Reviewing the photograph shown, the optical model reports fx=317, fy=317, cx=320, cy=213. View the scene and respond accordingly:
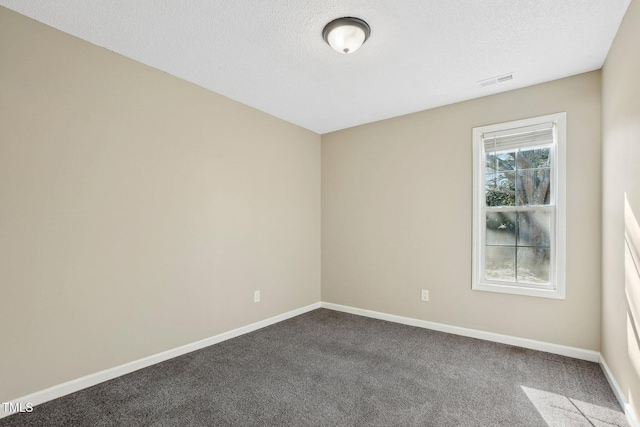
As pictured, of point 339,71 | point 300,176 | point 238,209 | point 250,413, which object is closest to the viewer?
point 250,413

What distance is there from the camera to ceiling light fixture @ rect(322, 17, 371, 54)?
2123mm

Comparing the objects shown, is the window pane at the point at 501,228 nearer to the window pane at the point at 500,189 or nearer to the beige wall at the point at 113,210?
the window pane at the point at 500,189

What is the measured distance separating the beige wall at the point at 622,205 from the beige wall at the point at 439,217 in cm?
17

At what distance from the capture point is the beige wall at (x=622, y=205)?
189 cm

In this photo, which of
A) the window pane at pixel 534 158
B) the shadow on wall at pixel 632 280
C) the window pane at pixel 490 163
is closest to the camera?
the shadow on wall at pixel 632 280

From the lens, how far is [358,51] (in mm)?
2529

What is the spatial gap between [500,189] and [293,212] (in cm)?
247

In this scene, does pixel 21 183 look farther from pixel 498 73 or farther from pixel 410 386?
pixel 498 73

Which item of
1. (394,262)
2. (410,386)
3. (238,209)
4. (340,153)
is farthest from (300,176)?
(410,386)

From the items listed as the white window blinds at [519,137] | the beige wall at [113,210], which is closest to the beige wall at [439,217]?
the white window blinds at [519,137]

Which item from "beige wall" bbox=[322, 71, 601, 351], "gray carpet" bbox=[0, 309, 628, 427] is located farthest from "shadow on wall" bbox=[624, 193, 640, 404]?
"beige wall" bbox=[322, 71, 601, 351]

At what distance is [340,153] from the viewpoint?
14.9 ft

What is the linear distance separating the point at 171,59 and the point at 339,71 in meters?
1.44

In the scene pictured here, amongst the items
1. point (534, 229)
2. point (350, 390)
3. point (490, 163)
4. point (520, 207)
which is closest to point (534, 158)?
point (490, 163)
